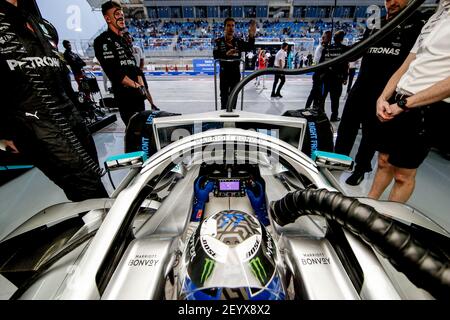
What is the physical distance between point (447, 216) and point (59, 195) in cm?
389

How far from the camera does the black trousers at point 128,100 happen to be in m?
2.75

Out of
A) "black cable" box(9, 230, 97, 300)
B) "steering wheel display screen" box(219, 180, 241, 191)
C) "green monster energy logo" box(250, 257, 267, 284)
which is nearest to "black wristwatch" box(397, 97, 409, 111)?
"steering wheel display screen" box(219, 180, 241, 191)

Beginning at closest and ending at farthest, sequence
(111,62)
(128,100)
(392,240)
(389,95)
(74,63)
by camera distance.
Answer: (392,240)
(389,95)
(111,62)
(128,100)
(74,63)

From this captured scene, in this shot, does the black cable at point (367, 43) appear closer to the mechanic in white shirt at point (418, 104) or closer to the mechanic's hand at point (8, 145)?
the mechanic in white shirt at point (418, 104)

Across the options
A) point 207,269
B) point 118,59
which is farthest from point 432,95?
point 118,59

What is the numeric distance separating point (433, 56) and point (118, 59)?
2.95 m

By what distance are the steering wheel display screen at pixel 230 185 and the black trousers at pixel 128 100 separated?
84.6 inches

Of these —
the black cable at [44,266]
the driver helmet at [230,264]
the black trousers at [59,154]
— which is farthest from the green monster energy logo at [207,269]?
the black trousers at [59,154]

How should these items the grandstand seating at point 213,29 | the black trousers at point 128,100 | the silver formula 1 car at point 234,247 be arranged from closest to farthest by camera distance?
the silver formula 1 car at point 234,247 < the black trousers at point 128,100 < the grandstand seating at point 213,29

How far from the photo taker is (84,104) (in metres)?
4.02

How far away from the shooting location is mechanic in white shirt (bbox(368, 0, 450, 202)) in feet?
3.84

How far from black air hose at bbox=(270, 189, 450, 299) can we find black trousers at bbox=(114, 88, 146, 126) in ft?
9.06

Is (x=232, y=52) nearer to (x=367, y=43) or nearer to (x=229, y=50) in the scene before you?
(x=229, y=50)

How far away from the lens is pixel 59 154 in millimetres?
1404
